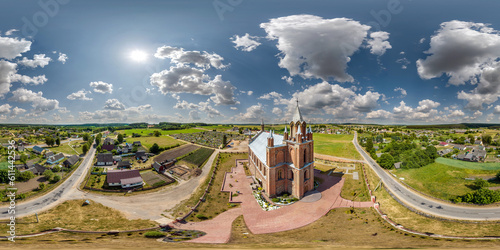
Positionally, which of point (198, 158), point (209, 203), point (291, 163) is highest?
point (291, 163)

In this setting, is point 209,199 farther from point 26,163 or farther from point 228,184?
point 26,163

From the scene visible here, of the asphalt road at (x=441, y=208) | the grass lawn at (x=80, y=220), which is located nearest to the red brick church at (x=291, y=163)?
the asphalt road at (x=441, y=208)

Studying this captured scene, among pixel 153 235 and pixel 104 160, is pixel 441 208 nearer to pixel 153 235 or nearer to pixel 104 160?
pixel 153 235

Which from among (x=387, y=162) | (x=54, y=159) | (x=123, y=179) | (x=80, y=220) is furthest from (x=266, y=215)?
(x=54, y=159)

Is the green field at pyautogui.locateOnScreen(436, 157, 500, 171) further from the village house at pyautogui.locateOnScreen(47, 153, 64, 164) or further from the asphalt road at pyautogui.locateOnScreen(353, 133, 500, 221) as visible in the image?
the village house at pyautogui.locateOnScreen(47, 153, 64, 164)

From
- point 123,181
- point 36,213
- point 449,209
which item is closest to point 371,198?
point 449,209

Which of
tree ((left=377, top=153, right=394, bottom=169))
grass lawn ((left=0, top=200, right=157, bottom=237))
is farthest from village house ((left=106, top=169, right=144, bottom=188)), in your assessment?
tree ((left=377, top=153, right=394, bottom=169))
